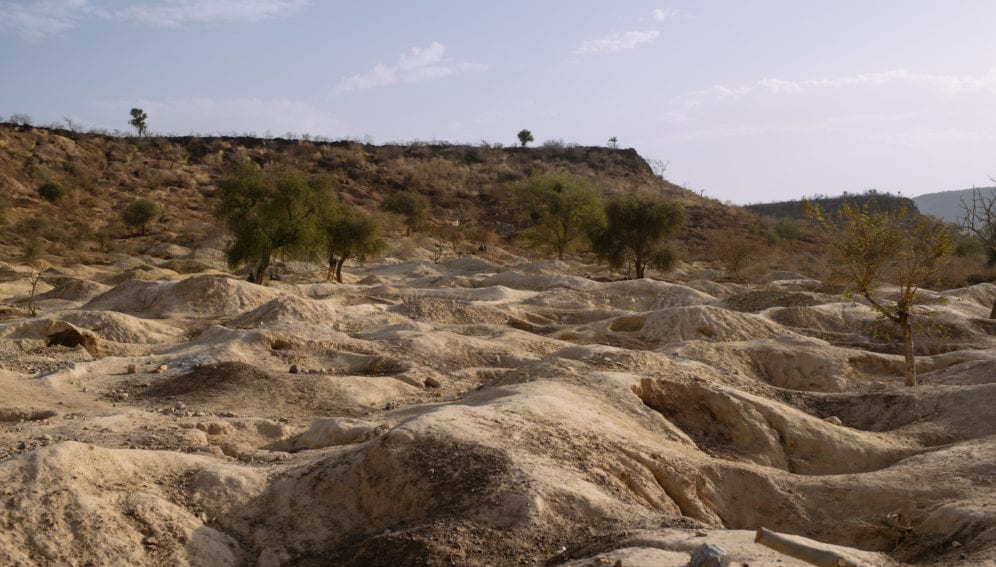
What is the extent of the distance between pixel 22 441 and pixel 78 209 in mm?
37219

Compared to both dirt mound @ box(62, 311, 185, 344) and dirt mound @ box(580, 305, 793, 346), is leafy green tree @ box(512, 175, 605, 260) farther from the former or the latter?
dirt mound @ box(62, 311, 185, 344)

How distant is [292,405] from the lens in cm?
1084

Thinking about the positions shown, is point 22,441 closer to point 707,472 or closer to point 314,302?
point 707,472

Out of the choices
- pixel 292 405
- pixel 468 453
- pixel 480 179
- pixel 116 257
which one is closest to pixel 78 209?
pixel 116 257

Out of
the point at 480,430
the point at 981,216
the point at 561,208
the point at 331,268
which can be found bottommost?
the point at 331,268

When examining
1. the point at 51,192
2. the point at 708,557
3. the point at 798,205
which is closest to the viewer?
the point at 708,557

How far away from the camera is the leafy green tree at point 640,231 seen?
33156 millimetres

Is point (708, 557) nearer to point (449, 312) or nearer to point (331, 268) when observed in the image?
point (449, 312)

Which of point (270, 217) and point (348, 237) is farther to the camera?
point (348, 237)

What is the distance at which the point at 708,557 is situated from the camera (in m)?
4.15

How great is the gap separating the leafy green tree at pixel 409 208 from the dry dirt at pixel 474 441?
26.4m

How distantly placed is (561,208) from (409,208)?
10.6m

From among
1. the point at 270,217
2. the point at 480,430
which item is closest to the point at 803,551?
the point at 480,430

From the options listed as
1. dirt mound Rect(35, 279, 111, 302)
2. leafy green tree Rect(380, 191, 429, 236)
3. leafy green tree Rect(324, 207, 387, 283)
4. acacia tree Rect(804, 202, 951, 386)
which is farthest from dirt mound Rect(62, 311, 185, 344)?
leafy green tree Rect(380, 191, 429, 236)
